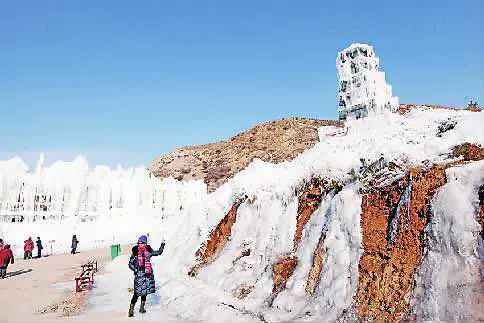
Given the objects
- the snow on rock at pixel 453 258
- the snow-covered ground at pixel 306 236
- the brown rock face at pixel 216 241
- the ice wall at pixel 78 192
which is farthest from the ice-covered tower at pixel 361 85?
the snow on rock at pixel 453 258

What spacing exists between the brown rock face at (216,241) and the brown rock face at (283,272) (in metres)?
4.21

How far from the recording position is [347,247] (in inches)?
317

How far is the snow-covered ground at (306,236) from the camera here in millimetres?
6512

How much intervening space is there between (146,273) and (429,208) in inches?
236

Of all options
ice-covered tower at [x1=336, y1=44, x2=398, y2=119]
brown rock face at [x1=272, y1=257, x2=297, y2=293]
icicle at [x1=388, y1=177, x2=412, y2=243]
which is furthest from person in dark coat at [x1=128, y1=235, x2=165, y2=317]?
ice-covered tower at [x1=336, y1=44, x2=398, y2=119]

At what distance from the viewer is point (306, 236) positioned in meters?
9.60

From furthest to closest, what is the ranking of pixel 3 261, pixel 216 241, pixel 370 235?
pixel 3 261 → pixel 216 241 → pixel 370 235

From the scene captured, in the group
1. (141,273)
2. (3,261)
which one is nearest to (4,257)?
(3,261)

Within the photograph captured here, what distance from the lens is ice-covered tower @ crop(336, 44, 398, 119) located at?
4428 centimetres

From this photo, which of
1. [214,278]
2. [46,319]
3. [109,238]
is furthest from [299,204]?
[109,238]

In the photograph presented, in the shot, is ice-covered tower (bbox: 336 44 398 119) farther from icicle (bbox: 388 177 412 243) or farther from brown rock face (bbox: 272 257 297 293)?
icicle (bbox: 388 177 412 243)

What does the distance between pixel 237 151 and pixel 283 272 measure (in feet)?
265

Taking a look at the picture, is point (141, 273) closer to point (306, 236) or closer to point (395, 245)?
point (306, 236)

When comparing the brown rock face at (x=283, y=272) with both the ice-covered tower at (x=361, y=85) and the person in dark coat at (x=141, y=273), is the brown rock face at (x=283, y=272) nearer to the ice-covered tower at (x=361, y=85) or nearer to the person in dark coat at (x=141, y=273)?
the person in dark coat at (x=141, y=273)
